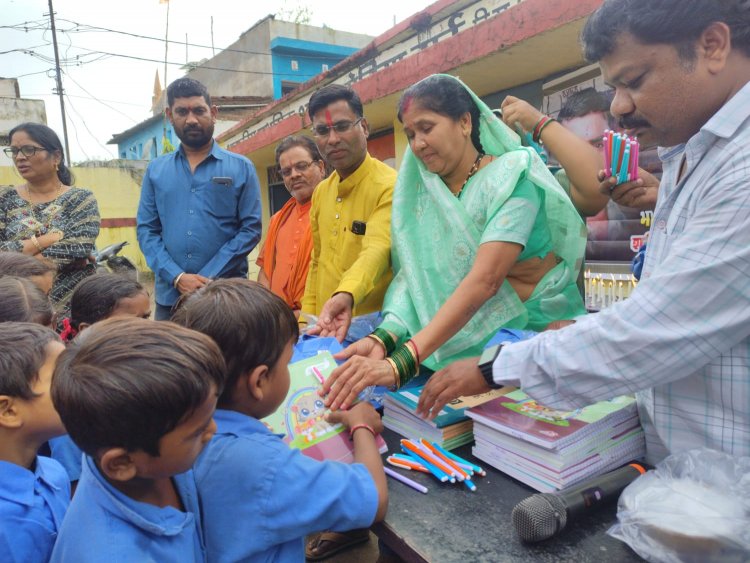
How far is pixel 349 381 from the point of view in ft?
4.76

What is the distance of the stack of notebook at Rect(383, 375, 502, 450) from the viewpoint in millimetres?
1429

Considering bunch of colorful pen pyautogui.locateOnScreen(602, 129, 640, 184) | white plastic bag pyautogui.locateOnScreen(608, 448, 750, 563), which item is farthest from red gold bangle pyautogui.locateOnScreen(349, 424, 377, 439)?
bunch of colorful pen pyautogui.locateOnScreen(602, 129, 640, 184)

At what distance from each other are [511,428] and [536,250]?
30.7 inches

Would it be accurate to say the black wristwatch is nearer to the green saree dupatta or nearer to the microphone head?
the microphone head

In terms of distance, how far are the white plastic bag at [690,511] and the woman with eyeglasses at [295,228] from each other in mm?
2543

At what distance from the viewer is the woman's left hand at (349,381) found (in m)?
1.44

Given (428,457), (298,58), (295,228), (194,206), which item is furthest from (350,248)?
(298,58)

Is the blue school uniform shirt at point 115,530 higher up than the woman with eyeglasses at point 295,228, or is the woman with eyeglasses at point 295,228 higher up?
the woman with eyeglasses at point 295,228

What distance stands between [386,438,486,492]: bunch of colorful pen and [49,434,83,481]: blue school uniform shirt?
1.09m

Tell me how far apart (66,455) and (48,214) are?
6.46 feet

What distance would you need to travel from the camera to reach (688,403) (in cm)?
111

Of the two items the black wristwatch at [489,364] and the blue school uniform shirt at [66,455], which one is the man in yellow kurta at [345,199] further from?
the blue school uniform shirt at [66,455]

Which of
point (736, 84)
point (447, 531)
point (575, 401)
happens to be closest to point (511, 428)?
point (575, 401)

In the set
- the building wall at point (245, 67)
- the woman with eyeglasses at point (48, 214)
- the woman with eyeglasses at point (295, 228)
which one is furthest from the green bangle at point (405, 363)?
the building wall at point (245, 67)
